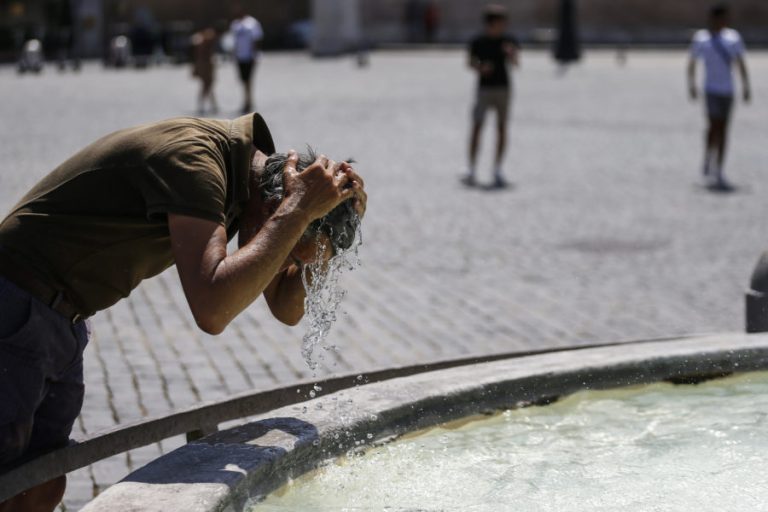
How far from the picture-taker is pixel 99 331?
23.2 ft

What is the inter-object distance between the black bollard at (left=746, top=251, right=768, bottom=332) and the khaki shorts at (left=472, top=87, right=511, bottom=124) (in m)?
8.68

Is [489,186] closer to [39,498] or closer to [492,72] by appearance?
[492,72]

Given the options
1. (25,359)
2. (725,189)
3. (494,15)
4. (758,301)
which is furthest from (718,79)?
(25,359)

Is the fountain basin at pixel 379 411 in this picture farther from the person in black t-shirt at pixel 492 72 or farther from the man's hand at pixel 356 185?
the person in black t-shirt at pixel 492 72

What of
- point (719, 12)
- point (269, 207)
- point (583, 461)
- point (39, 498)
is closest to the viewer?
point (269, 207)

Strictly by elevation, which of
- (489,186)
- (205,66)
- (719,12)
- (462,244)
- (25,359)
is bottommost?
(489,186)

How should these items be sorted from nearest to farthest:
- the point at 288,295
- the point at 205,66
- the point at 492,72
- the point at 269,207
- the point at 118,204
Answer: the point at 118,204, the point at 269,207, the point at 288,295, the point at 492,72, the point at 205,66

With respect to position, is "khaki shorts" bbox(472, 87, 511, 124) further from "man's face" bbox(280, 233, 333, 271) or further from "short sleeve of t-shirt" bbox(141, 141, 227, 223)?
"short sleeve of t-shirt" bbox(141, 141, 227, 223)

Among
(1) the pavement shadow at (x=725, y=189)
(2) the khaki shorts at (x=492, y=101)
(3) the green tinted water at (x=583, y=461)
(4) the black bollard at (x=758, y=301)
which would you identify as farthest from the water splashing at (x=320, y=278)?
(2) the khaki shorts at (x=492, y=101)

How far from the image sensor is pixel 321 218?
3293 millimetres

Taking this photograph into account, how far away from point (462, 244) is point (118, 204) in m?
6.75

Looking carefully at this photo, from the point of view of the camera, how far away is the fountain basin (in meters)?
3.05

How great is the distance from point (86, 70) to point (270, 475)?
33535mm

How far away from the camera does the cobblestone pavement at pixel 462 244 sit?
650 centimetres
